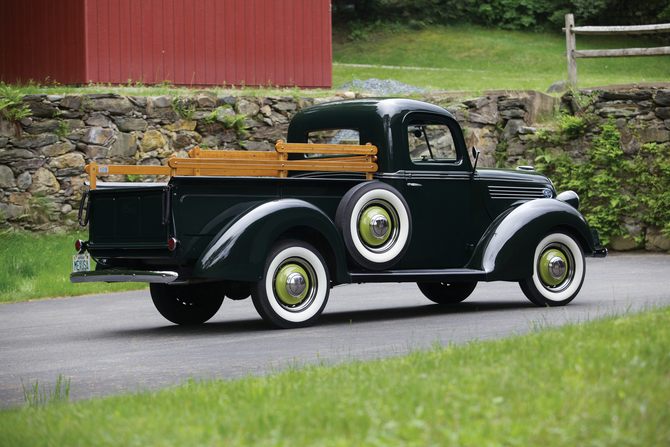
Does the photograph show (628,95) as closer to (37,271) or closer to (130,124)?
(130,124)

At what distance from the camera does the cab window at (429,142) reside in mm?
8195

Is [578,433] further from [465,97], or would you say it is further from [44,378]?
[465,97]

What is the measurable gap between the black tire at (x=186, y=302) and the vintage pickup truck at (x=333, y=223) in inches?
0.4

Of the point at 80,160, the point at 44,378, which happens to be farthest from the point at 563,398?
the point at 80,160

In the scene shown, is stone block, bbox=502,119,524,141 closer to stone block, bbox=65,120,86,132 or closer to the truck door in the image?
the truck door

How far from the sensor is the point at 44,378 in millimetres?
5199

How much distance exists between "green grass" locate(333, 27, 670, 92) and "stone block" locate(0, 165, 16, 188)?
12.2 m

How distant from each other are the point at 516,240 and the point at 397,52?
85.8ft

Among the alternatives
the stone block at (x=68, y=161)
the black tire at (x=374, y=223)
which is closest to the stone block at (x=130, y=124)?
the stone block at (x=68, y=161)

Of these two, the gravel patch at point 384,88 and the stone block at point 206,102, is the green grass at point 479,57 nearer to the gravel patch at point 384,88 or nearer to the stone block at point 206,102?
the gravel patch at point 384,88

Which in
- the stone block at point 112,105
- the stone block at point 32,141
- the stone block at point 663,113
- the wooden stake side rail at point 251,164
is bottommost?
the wooden stake side rail at point 251,164

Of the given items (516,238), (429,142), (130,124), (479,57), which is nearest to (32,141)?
(130,124)

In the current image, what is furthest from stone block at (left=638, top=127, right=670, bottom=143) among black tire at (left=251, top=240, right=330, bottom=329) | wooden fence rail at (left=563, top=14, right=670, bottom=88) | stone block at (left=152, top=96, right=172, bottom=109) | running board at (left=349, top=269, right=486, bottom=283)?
black tire at (left=251, top=240, right=330, bottom=329)

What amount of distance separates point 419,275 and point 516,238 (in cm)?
114
